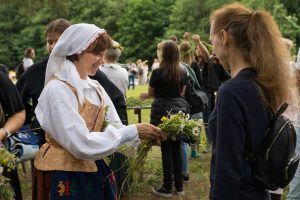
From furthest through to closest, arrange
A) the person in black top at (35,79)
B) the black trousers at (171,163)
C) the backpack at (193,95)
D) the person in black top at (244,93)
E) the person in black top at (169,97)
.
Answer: the backpack at (193,95)
the black trousers at (171,163)
the person in black top at (169,97)
the person in black top at (35,79)
the person in black top at (244,93)

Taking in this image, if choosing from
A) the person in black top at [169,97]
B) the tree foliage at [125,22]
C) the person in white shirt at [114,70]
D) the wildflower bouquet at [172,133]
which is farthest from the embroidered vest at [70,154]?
the tree foliage at [125,22]

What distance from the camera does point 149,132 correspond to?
2715 millimetres

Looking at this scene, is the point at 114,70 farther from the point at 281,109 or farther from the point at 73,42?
the point at 281,109

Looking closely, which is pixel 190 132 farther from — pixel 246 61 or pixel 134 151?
pixel 246 61

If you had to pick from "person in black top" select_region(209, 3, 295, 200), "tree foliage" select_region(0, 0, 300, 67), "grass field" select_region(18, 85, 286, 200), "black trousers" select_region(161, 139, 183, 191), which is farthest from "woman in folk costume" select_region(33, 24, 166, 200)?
"tree foliage" select_region(0, 0, 300, 67)

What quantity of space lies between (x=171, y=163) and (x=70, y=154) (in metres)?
2.98

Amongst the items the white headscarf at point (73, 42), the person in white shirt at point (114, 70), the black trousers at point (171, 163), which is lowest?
the black trousers at point (171, 163)

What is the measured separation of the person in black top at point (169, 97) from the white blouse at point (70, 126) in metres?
2.68

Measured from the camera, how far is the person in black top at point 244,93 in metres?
1.98

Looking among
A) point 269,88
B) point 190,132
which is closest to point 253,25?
point 269,88

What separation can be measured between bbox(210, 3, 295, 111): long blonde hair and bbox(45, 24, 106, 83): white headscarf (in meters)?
0.78

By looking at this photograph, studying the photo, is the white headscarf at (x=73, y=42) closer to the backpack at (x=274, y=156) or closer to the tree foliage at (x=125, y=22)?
the backpack at (x=274, y=156)

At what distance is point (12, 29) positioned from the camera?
58906mm

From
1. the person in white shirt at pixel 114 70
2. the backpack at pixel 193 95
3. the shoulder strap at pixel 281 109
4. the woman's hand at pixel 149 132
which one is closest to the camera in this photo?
the shoulder strap at pixel 281 109
